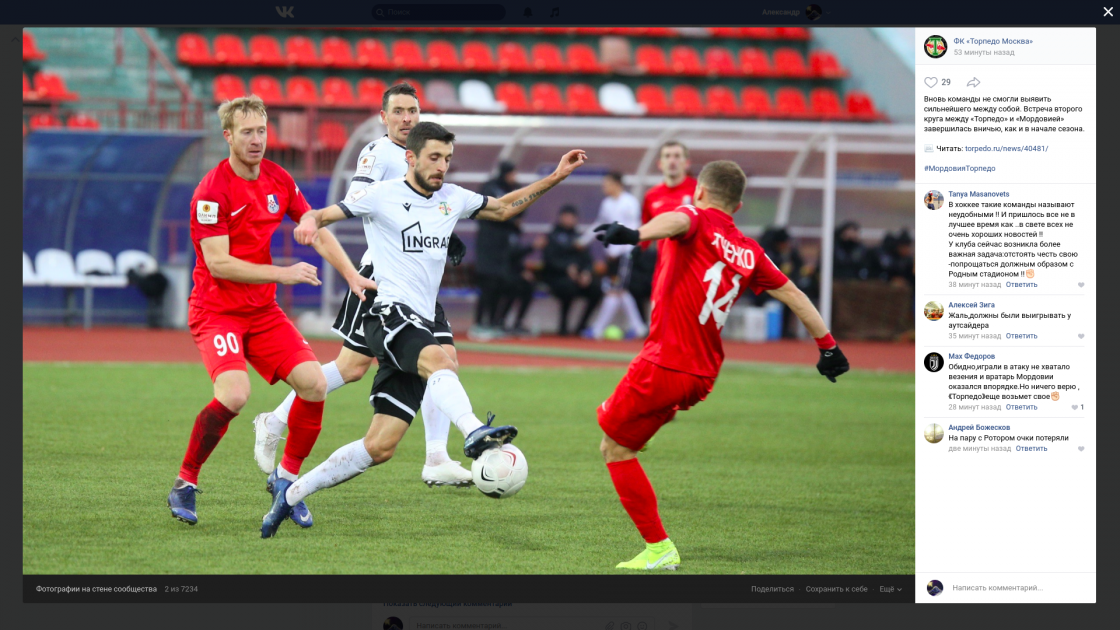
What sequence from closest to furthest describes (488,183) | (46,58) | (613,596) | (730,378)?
(613,596)
(730,378)
(488,183)
(46,58)

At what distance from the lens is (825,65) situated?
2269 cm

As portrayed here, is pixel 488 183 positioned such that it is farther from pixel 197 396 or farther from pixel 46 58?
pixel 46 58

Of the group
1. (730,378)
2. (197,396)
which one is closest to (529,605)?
(197,396)

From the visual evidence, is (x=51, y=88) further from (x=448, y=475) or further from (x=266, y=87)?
(x=448, y=475)

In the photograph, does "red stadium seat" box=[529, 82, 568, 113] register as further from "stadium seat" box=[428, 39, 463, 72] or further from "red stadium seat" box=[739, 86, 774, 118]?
"red stadium seat" box=[739, 86, 774, 118]

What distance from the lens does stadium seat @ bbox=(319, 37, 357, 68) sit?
69.0 ft

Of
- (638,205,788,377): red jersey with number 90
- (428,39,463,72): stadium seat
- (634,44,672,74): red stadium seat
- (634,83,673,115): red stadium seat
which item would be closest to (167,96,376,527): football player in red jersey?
(638,205,788,377): red jersey with number 90

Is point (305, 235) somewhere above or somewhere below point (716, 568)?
above

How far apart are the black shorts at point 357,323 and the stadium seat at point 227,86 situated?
50.0ft

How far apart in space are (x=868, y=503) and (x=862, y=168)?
40.3 feet

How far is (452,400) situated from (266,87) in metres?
17.6

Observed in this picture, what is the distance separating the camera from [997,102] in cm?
339

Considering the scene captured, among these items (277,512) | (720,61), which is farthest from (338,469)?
(720,61)

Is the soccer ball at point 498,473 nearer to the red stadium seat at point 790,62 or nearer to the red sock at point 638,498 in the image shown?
the red sock at point 638,498
